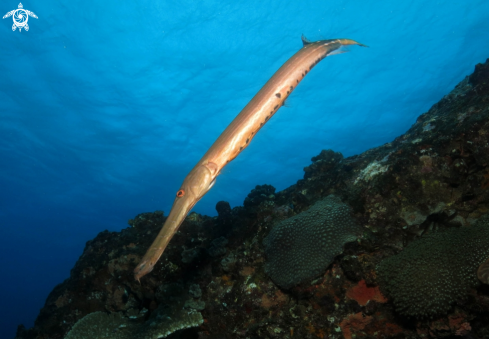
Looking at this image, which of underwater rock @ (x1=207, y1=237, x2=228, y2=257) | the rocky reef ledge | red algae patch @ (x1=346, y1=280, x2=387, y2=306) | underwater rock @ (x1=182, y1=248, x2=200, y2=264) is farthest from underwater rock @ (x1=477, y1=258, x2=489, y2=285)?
underwater rock @ (x1=182, y1=248, x2=200, y2=264)

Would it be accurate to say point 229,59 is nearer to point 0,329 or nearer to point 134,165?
point 134,165

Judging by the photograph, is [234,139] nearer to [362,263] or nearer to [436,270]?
[362,263]

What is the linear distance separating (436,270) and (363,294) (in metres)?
1.17

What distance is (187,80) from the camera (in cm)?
2462

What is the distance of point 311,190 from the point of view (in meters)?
6.58

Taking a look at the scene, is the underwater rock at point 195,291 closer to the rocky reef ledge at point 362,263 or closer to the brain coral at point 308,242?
the rocky reef ledge at point 362,263

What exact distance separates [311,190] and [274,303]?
121 inches

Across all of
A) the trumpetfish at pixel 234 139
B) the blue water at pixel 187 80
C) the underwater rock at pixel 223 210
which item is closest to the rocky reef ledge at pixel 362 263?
the underwater rock at pixel 223 210

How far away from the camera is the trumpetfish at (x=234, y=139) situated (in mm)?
2619

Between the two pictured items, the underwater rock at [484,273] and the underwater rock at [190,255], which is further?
the underwater rock at [190,255]

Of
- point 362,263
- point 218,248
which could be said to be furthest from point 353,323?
point 218,248

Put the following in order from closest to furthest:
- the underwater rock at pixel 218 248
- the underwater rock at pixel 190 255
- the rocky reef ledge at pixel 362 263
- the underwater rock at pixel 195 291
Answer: the rocky reef ledge at pixel 362 263
the underwater rock at pixel 195 291
the underwater rock at pixel 218 248
the underwater rock at pixel 190 255

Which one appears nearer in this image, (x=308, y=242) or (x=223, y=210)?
(x=308, y=242)

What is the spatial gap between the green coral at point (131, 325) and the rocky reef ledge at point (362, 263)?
0.02m
